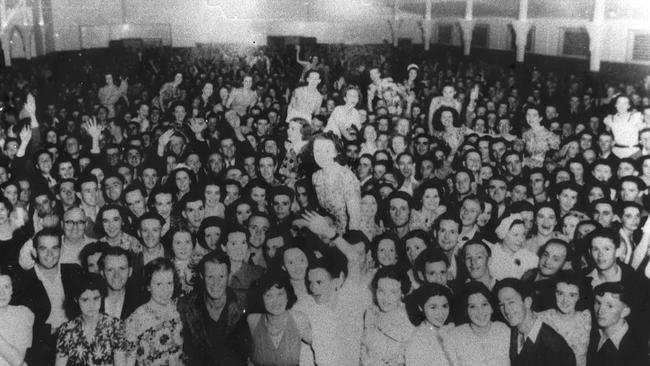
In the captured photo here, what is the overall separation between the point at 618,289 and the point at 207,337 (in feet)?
7.24

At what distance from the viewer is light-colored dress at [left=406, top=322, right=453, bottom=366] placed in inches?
137

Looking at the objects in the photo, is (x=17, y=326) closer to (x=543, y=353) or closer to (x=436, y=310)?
(x=436, y=310)

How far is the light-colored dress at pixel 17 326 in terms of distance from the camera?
11.8 ft

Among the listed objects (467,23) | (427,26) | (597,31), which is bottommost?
(597,31)

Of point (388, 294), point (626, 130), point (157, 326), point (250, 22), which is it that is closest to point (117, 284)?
point (157, 326)

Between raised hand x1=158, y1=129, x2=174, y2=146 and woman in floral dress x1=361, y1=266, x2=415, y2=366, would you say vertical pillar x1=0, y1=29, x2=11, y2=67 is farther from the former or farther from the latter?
woman in floral dress x1=361, y1=266, x2=415, y2=366

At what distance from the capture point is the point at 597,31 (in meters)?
12.6

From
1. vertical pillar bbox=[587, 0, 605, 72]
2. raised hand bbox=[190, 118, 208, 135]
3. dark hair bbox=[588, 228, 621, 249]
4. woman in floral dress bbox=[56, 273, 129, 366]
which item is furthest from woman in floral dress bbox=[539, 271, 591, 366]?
vertical pillar bbox=[587, 0, 605, 72]

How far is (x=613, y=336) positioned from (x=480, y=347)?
75 centimetres

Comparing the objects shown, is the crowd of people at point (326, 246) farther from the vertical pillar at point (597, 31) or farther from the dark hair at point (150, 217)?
the vertical pillar at point (597, 31)

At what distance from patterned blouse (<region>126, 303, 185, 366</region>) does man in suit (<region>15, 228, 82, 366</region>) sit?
17.5 inches

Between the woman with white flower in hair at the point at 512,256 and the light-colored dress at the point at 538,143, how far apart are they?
2.49 meters

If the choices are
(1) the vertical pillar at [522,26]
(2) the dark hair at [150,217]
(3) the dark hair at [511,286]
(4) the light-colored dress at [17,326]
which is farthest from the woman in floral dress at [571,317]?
(1) the vertical pillar at [522,26]

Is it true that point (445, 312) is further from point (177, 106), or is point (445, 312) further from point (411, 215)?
point (177, 106)
